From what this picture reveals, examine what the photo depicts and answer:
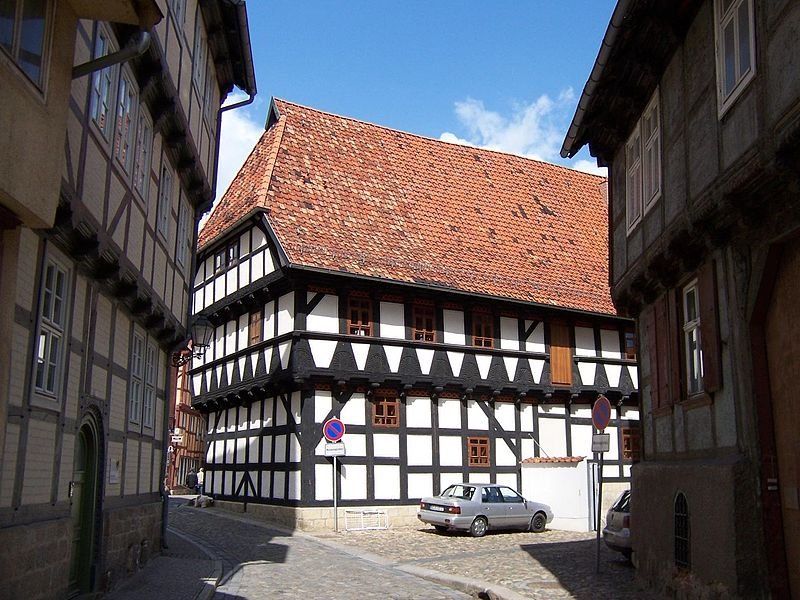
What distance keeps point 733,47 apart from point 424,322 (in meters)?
17.4

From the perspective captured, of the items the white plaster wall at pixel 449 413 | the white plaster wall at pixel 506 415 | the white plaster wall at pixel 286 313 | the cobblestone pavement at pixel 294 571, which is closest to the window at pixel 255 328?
the white plaster wall at pixel 286 313

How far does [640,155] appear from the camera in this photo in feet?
41.8

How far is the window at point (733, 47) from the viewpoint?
8.42 meters

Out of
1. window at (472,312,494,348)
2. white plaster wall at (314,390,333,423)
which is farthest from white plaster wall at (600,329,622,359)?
white plaster wall at (314,390,333,423)

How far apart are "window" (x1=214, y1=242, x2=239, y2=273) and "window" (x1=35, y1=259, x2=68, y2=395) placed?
58.3 feet

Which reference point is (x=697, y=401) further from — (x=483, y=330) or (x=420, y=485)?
(x=483, y=330)

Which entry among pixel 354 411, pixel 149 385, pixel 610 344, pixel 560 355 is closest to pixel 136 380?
pixel 149 385

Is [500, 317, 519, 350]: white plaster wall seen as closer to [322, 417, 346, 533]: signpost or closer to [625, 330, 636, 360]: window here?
[625, 330, 636, 360]: window

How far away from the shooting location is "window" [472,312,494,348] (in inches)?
1048

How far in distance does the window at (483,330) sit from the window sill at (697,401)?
1567 cm

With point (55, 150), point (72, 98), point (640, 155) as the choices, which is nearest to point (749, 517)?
point (640, 155)

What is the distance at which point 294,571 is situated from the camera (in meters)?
14.9

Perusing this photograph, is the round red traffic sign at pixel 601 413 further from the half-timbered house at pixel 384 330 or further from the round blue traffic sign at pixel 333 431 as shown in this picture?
the half-timbered house at pixel 384 330

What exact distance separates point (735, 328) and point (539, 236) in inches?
864
